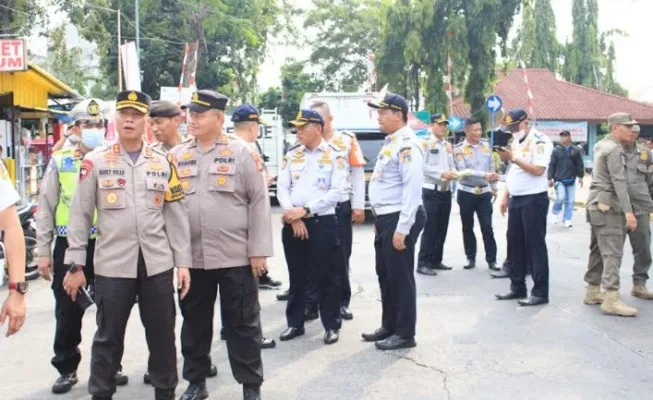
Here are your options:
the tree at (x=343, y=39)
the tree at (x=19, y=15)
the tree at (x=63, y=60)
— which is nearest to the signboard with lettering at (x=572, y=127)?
the tree at (x=343, y=39)

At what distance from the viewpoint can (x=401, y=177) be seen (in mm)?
5754

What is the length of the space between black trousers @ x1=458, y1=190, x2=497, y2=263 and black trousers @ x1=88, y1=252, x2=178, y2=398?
596cm

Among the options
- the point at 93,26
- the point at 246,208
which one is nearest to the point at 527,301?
the point at 246,208

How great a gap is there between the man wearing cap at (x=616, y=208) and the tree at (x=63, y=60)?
19.2 m

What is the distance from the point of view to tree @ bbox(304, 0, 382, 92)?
142ft

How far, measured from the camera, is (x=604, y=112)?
4119 centimetres

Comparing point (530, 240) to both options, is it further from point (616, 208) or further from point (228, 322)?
point (228, 322)

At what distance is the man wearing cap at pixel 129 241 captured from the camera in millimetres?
4086

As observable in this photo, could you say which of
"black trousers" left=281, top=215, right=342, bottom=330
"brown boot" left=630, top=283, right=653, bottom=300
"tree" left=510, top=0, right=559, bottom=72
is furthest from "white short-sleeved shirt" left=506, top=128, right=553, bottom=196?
"tree" left=510, top=0, right=559, bottom=72

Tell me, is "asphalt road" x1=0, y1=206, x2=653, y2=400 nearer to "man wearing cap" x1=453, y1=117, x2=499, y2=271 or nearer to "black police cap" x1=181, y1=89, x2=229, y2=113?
"man wearing cap" x1=453, y1=117, x2=499, y2=271

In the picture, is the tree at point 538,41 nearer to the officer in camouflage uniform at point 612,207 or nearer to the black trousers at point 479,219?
the black trousers at point 479,219

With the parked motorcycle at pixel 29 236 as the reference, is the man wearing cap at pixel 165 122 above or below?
above

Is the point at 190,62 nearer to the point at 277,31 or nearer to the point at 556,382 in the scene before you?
the point at 277,31

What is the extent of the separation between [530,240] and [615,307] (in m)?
0.99
